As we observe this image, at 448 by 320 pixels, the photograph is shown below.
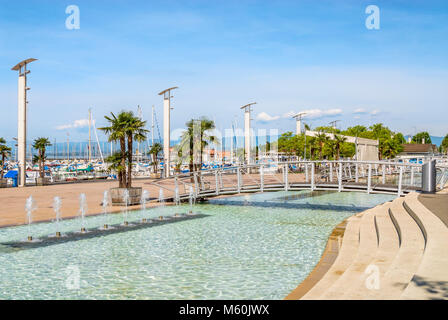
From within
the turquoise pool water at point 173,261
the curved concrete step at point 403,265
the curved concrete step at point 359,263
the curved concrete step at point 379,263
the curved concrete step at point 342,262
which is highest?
the curved concrete step at point 403,265

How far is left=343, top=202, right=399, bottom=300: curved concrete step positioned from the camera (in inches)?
209

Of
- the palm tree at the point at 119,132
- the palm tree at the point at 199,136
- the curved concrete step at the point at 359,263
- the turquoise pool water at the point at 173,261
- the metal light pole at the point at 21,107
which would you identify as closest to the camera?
the curved concrete step at the point at 359,263

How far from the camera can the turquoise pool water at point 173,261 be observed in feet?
23.8

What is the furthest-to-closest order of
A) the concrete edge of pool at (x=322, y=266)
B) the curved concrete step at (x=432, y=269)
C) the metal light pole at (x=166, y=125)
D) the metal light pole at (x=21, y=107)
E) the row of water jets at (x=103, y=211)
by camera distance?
the metal light pole at (x=166, y=125), the metal light pole at (x=21, y=107), the row of water jets at (x=103, y=211), the concrete edge of pool at (x=322, y=266), the curved concrete step at (x=432, y=269)

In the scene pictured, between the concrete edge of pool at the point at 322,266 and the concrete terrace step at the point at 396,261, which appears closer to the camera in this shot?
the concrete terrace step at the point at 396,261

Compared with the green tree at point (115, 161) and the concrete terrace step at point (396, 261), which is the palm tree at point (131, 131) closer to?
Answer: the green tree at point (115, 161)

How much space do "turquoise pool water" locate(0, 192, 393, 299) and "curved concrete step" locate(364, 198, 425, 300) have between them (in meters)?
1.96

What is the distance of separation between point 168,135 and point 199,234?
24.8m

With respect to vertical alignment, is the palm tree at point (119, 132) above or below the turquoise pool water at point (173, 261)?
above

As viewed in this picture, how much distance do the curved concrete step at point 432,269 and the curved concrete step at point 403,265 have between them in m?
0.19

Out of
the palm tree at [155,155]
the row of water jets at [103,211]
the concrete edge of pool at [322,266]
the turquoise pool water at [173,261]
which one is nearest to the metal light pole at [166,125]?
the palm tree at [155,155]

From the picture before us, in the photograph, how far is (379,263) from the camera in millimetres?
6992
